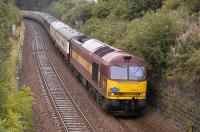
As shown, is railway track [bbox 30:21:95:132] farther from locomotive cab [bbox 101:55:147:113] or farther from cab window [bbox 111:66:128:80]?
cab window [bbox 111:66:128:80]

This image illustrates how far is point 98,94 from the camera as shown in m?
23.8

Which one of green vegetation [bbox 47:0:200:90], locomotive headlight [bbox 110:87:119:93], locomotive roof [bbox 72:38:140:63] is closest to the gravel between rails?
locomotive headlight [bbox 110:87:119:93]

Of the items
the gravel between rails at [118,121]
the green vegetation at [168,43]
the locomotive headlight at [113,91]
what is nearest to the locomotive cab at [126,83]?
the locomotive headlight at [113,91]

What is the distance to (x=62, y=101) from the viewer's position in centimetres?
2548

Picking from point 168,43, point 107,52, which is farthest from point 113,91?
point 168,43

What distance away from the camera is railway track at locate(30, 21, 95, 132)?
67.5ft

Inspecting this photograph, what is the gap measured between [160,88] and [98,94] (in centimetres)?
344

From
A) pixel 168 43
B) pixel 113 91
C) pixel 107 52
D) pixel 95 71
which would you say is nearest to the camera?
pixel 113 91

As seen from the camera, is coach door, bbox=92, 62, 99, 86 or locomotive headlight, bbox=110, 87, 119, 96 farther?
coach door, bbox=92, 62, 99, 86

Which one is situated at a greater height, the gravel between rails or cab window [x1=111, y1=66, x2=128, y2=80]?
cab window [x1=111, y1=66, x2=128, y2=80]

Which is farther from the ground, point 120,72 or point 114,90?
point 120,72

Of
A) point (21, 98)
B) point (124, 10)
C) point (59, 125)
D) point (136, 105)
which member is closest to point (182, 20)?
point (136, 105)

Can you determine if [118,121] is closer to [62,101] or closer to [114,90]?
[114,90]

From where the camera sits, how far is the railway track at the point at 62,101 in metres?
20.6
